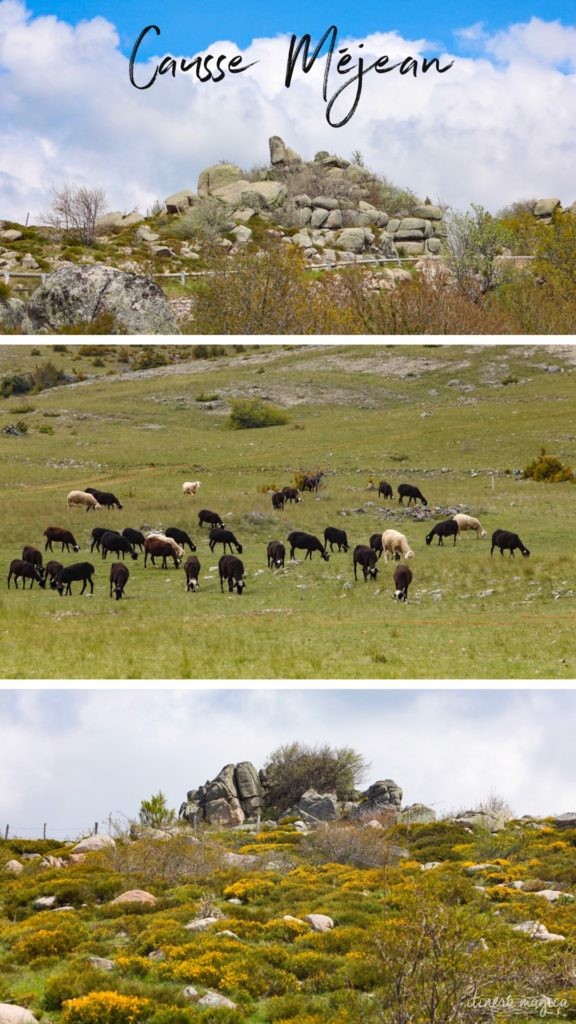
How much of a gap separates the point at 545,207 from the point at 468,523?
118191mm

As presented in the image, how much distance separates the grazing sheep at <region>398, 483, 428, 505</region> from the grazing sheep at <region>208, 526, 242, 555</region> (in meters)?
2.99

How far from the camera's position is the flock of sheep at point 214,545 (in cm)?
1773

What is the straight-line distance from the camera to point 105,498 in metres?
18.5

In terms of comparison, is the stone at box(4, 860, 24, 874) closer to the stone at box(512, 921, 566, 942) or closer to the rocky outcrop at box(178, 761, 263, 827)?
the stone at box(512, 921, 566, 942)

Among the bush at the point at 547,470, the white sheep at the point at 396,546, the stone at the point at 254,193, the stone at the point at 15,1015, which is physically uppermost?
the stone at the point at 254,193

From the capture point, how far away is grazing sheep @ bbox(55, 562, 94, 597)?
1775 centimetres

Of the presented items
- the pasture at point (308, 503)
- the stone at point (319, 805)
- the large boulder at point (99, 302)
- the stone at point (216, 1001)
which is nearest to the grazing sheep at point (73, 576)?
the pasture at point (308, 503)

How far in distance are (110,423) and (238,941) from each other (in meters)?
13.7

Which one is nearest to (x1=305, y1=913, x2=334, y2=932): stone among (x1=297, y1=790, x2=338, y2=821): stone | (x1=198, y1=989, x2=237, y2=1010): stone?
(x1=198, y1=989, x2=237, y2=1010): stone

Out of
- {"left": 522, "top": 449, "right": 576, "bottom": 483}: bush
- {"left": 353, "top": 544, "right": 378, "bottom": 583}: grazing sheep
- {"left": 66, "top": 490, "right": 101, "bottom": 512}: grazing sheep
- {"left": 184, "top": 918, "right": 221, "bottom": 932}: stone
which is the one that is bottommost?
{"left": 184, "top": 918, "right": 221, "bottom": 932}: stone

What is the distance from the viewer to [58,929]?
1037 inches

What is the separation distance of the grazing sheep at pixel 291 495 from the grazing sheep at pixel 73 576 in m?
3.54

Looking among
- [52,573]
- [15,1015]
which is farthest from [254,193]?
[15,1015]

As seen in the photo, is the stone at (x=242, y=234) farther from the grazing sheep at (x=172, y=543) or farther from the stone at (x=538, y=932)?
the grazing sheep at (x=172, y=543)
